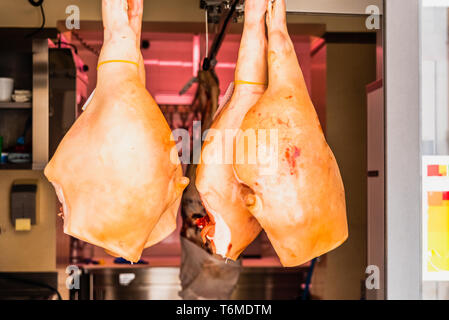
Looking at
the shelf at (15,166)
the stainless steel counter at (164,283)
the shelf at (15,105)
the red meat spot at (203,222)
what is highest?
the shelf at (15,105)

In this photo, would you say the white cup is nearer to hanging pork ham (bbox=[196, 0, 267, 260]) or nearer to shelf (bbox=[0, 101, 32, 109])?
shelf (bbox=[0, 101, 32, 109])

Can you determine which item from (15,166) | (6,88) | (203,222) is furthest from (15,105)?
(203,222)

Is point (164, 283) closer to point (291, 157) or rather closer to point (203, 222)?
point (203, 222)

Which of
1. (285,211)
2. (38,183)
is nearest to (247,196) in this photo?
(285,211)

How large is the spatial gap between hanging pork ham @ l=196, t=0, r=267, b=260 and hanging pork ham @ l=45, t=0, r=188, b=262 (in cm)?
5

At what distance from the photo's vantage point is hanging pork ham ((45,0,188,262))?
2.24 ft

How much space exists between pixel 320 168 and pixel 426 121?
316 millimetres

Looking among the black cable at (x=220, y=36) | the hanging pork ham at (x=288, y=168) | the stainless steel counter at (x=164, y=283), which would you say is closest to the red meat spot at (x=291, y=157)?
the hanging pork ham at (x=288, y=168)

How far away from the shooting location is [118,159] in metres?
0.68

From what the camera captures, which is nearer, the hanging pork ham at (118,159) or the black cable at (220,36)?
the hanging pork ham at (118,159)

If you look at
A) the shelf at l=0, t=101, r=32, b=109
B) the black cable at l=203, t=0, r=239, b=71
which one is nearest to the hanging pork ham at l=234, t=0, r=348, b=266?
the black cable at l=203, t=0, r=239, b=71

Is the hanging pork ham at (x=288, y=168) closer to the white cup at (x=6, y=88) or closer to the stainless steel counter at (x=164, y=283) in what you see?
the white cup at (x=6, y=88)

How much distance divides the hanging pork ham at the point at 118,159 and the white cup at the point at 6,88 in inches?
75.5

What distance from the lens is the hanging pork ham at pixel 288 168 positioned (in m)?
0.68
